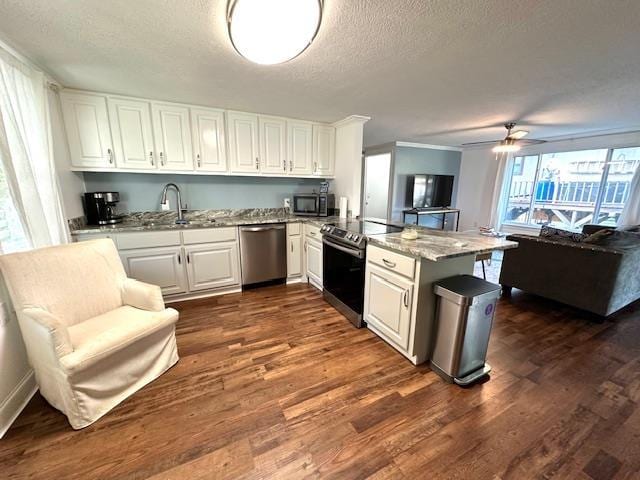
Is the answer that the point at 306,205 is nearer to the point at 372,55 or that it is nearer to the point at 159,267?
the point at 159,267

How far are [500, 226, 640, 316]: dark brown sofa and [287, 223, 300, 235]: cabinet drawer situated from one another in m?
2.61

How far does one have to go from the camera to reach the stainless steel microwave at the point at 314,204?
3.43m

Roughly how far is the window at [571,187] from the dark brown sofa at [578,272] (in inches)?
107

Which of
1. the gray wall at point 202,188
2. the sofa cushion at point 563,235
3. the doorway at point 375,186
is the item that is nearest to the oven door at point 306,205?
the gray wall at point 202,188

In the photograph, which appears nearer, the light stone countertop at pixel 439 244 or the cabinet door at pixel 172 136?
the light stone countertop at pixel 439 244

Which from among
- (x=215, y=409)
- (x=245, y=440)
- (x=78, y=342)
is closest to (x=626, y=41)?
(x=245, y=440)

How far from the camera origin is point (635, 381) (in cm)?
174

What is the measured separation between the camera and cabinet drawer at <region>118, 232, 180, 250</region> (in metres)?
2.53

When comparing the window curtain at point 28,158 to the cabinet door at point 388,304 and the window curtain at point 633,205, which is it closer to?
the cabinet door at point 388,304

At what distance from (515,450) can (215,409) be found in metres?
1.64

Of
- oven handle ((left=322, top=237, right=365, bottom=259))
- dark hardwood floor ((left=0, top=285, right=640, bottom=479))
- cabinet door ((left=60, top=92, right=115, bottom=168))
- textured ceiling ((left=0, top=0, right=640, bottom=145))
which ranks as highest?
textured ceiling ((left=0, top=0, right=640, bottom=145))

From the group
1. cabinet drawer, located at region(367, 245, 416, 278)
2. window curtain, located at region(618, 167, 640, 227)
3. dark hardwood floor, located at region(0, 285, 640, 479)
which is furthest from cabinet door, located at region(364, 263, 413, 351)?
window curtain, located at region(618, 167, 640, 227)

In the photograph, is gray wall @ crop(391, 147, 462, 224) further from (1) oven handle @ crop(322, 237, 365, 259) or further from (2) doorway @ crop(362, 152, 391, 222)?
(1) oven handle @ crop(322, 237, 365, 259)

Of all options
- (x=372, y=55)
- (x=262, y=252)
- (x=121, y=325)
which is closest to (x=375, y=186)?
(x=262, y=252)
